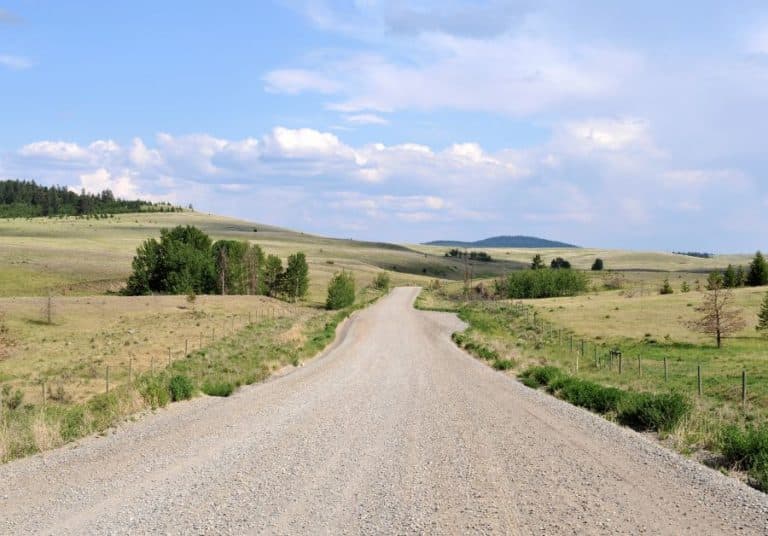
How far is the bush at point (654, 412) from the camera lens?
47.9ft

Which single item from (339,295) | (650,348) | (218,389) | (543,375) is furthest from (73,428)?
(339,295)

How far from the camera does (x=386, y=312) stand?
68312mm

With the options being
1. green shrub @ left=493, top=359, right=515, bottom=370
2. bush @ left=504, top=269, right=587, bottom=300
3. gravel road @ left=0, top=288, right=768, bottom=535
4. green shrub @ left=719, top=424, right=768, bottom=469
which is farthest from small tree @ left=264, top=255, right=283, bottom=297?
green shrub @ left=719, top=424, right=768, bottom=469

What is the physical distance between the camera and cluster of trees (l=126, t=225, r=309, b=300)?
4146 inches

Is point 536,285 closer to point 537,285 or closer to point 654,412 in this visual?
point 537,285

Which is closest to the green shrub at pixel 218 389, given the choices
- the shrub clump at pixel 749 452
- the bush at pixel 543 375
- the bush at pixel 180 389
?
the bush at pixel 180 389

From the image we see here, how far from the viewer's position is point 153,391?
57.5ft

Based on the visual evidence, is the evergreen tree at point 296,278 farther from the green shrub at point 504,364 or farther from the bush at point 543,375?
the bush at point 543,375

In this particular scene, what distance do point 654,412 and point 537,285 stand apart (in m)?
125

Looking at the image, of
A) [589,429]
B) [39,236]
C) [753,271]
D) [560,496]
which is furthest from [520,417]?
[39,236]

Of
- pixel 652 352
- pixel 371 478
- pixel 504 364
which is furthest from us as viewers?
pixel 652 352

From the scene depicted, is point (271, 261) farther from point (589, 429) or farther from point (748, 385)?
point (589, 429)

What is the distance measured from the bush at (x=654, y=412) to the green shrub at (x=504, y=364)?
38.8 ft

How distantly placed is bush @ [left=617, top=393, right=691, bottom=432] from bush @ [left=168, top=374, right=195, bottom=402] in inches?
449
